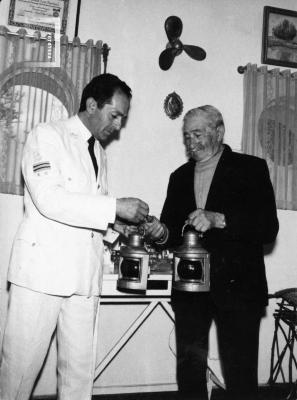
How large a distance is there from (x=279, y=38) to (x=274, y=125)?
0.87m

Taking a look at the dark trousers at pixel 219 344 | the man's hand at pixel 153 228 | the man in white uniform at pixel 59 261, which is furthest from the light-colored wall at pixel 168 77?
the man in white uniform at pixel 59 261

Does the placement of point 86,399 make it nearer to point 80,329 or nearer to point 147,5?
point 80,329

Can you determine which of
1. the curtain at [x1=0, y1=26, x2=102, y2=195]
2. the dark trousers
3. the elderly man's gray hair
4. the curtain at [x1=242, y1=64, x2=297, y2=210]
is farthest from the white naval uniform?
the curtain at [x1=242, y1=64, x2=297, y2=210]

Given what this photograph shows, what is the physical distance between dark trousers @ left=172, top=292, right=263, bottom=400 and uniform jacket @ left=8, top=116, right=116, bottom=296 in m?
0.73

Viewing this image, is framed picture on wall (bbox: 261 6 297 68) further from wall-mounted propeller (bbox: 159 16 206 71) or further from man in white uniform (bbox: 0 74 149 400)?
man in white uniform (bbox: 0 74 149 400)

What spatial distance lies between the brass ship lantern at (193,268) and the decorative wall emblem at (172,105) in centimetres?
A: 177

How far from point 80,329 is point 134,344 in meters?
1.63

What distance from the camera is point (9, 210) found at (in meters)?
3.22

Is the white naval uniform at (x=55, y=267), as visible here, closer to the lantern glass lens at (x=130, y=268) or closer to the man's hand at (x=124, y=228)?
the lantern glass lens at (x=130, y=268)

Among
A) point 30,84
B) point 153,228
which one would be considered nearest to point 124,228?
point 153,228

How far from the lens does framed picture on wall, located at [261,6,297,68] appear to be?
3898 mm

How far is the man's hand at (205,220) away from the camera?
7.19 ft

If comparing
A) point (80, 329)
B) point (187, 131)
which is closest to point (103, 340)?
point (80, 329)

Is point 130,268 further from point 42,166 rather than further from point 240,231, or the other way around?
point 42,166
